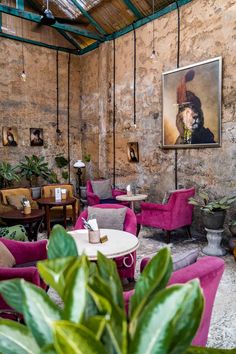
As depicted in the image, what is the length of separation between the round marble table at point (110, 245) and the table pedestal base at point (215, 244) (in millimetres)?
2012

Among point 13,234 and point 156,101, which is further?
point 156,101

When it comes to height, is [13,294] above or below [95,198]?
above

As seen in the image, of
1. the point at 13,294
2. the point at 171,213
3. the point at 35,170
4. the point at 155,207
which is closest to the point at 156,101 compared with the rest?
the point at 155,207

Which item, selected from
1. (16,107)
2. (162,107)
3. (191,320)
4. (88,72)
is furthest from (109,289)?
(88,72)

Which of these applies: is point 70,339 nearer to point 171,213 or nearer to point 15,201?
point 171,213

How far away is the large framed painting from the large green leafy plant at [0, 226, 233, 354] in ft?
15.4

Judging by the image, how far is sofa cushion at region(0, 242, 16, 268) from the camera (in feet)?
7.50

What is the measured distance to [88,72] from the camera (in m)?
8.14

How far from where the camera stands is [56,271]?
0.59m

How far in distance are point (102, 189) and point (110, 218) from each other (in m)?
3.15

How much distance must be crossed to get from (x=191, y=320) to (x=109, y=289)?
0.18 meters

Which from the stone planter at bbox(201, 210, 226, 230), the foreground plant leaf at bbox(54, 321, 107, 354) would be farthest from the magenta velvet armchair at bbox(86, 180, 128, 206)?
the foreground plant leaf at bbox(54, 321, 107, 354)

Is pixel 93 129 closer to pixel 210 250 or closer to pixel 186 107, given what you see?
pixel 186 107

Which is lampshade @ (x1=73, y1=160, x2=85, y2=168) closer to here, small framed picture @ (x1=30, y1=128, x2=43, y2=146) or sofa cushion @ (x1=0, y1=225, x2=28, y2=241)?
small framed picture @ (x1=30, y1=128, x2=43, y2=146)
